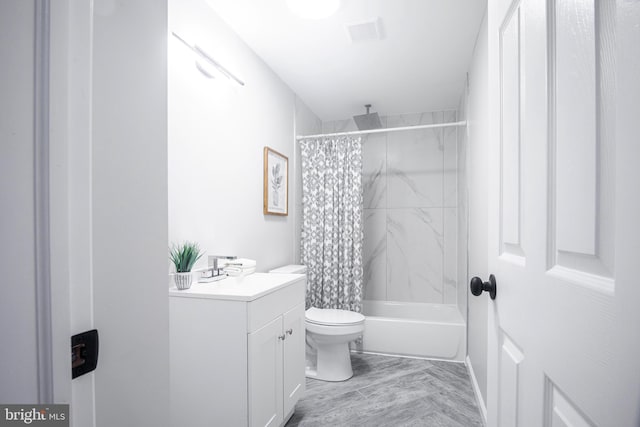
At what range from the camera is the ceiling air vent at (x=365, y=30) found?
1971mm

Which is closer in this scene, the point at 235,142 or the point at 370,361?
the point at 235,142

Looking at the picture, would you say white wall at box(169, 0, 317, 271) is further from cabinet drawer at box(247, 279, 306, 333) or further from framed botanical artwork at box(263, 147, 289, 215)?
cabinet drawer at box(247, 279, 306, 333)

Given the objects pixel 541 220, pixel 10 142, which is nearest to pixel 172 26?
pixel 10 142

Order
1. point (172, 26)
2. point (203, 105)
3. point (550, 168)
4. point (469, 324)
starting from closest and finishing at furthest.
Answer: point (550, 168), point (172, 26), point (203, 105), point (469, 324)

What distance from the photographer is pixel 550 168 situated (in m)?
0.57

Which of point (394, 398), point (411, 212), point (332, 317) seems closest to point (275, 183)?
point (332, 317)

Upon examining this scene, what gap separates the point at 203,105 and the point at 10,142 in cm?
150

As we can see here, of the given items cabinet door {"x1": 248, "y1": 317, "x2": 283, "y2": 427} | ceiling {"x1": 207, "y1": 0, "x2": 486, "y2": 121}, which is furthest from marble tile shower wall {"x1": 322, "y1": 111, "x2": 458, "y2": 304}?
cabinet door {"x1": 248, "y1": 317, "x2": 283, "y2": 427}

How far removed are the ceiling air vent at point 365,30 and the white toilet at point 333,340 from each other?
2.07 meters

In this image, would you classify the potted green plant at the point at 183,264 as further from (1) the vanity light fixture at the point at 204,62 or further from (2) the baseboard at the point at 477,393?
(2) the baseboard at the point at 477,393

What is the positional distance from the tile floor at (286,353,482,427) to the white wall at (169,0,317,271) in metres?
1.07

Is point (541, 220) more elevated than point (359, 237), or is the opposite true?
point (541, 220)

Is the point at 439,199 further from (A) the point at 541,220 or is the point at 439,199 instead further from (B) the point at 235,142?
(A) the point at 541,220

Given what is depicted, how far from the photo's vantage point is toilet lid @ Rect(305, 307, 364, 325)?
2.36m
